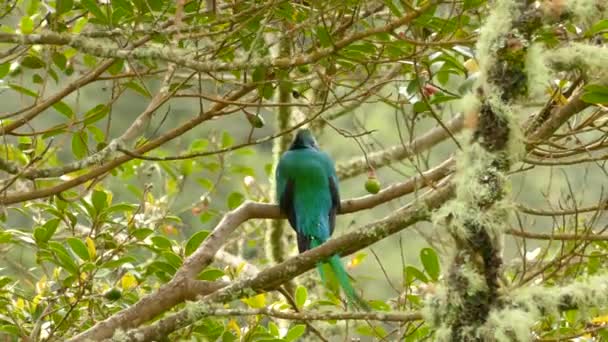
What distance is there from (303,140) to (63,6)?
5.80 ft

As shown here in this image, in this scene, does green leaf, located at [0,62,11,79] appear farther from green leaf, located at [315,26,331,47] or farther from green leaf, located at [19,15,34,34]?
green leaf, located at [315,26,331,47]

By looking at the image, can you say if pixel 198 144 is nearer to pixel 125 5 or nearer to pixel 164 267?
pixel 164 267

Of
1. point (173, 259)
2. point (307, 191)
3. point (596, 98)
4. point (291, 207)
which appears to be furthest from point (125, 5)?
point (307, 191)

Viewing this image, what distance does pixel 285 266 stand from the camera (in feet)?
6.43

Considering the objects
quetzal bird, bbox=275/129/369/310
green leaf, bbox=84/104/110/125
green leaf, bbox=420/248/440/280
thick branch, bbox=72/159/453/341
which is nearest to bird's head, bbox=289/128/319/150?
quetzal bird, bbox=275/129/369/310

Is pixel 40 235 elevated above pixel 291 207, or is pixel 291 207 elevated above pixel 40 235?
pixel 40 235

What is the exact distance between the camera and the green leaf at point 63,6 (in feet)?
Answer: 7.82

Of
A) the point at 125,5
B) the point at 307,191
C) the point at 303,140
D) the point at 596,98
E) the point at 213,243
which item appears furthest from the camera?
the point at 303,140

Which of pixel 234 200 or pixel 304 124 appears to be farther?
pixel 234 200

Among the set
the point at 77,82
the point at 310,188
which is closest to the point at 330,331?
the point at 310,188

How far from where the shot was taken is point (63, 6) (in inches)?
94.5

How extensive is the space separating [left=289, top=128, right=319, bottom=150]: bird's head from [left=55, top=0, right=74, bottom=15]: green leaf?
172cm

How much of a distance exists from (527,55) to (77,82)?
1.29 metres

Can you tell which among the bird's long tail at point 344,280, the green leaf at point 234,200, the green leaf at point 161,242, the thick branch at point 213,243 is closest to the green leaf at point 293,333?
the bird's long tail at point 344,280
